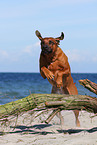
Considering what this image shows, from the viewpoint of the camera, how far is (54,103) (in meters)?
4.71

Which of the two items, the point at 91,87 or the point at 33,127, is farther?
the point at 33,127

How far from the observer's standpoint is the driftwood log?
477 centimetres

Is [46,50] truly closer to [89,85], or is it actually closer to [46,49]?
[46,49]

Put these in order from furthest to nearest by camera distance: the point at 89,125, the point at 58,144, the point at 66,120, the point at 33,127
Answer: the point at 66,120, the point at 89,125, the point at 33,127, the point at 58,144

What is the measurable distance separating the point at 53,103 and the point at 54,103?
0.07 ft

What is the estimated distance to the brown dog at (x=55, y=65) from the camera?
20.1ft

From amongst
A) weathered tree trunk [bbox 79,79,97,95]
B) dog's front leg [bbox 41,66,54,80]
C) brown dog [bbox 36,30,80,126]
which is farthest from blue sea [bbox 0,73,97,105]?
dog's front leg [bbox 41,66,54,80]

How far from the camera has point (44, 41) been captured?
6.13 meters

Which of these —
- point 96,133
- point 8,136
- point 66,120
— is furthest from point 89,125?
point 8,136

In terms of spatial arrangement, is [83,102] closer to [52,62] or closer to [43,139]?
[43,139]

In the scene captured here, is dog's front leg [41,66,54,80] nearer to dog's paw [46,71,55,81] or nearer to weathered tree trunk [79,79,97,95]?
dog's paw [46,71,55,81]

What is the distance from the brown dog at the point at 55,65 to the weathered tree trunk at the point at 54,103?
1245 millimetres

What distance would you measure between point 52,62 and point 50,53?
0.25m

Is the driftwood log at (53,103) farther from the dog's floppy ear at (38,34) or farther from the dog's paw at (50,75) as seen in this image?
the dog's floppy ear at (38,34)
